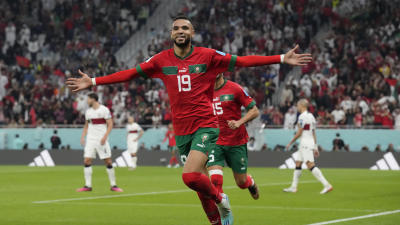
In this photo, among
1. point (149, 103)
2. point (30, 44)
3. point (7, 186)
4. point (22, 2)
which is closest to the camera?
point (7, 186)

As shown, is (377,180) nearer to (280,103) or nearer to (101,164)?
(280,103)

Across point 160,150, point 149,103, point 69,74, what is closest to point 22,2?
point 69,74

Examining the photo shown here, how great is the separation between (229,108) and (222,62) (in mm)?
2700

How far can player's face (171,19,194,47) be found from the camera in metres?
7.68

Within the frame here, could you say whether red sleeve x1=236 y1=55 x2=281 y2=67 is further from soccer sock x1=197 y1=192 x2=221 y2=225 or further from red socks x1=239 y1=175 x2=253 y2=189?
red socks x1=239 y1=175 x2=253 y2=189

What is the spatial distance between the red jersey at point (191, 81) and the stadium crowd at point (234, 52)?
18505mm

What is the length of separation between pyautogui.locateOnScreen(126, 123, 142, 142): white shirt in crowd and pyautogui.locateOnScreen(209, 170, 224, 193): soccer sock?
16.1 meters

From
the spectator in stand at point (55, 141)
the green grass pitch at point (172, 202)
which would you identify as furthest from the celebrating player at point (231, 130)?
the spectator in stand at point (55, 141)

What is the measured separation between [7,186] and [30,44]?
21062 mm

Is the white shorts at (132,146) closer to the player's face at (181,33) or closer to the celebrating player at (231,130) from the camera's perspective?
the celebrating player at (231,130)

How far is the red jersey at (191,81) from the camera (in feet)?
25.2

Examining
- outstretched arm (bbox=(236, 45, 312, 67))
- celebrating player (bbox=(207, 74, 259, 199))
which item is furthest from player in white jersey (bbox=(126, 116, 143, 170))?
outstretched arm (bbox=(236, 45, 312, 67))

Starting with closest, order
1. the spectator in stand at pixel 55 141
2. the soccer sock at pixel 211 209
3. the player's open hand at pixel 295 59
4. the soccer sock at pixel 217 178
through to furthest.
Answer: the player's open hand at pixel 295 59, the soccer sock at pixel 211 209, the soccer sock at pixel 217 178, the spectator in stand at pixel 55 141

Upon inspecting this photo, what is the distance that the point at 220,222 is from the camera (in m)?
7.95
